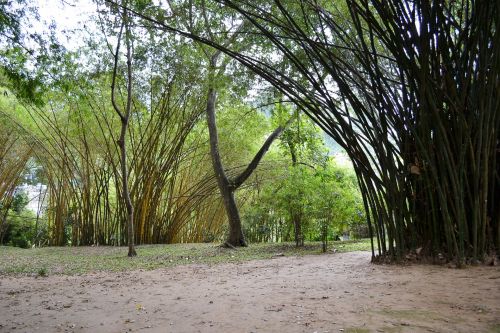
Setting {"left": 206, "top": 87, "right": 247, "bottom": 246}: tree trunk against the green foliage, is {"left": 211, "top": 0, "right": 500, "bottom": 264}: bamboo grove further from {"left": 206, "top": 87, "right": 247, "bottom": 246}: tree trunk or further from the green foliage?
the green foliage

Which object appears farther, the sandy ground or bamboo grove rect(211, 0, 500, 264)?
bamboo grove rect(211, 0, 500, 264)

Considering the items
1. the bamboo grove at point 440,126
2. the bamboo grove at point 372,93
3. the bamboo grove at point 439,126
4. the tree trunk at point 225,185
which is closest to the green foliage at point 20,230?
the bamboo grove at point 372,93

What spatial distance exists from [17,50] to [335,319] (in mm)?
3039

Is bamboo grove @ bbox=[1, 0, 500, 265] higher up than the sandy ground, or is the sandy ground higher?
bamboo grove @ bbox=[1, 0, 500, 265]

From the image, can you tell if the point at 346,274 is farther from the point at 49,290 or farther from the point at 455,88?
the point at 49,290

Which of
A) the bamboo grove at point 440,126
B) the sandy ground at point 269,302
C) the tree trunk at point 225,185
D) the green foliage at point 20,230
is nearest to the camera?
the sandy ground at point 269,302

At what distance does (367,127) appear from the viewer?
10.1 feet

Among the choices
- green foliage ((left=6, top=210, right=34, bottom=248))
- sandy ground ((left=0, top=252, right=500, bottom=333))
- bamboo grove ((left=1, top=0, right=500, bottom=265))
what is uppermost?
bamboo grove ((left=1, top=0, right=500, bottom=265))

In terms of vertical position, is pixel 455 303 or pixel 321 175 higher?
pixel 321 175

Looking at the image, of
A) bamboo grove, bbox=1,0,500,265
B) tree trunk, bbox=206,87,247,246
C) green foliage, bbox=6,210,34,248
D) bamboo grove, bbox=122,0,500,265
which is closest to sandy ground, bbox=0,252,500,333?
bamboo grove, bbox=122,0,500,265

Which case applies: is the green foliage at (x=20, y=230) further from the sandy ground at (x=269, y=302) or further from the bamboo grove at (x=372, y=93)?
the sandy ground at (x=269, y=302)

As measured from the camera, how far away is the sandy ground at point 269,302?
5.09 feet

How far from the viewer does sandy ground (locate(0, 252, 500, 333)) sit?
61.1 inches

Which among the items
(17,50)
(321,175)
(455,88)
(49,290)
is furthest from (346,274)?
(17,50)
